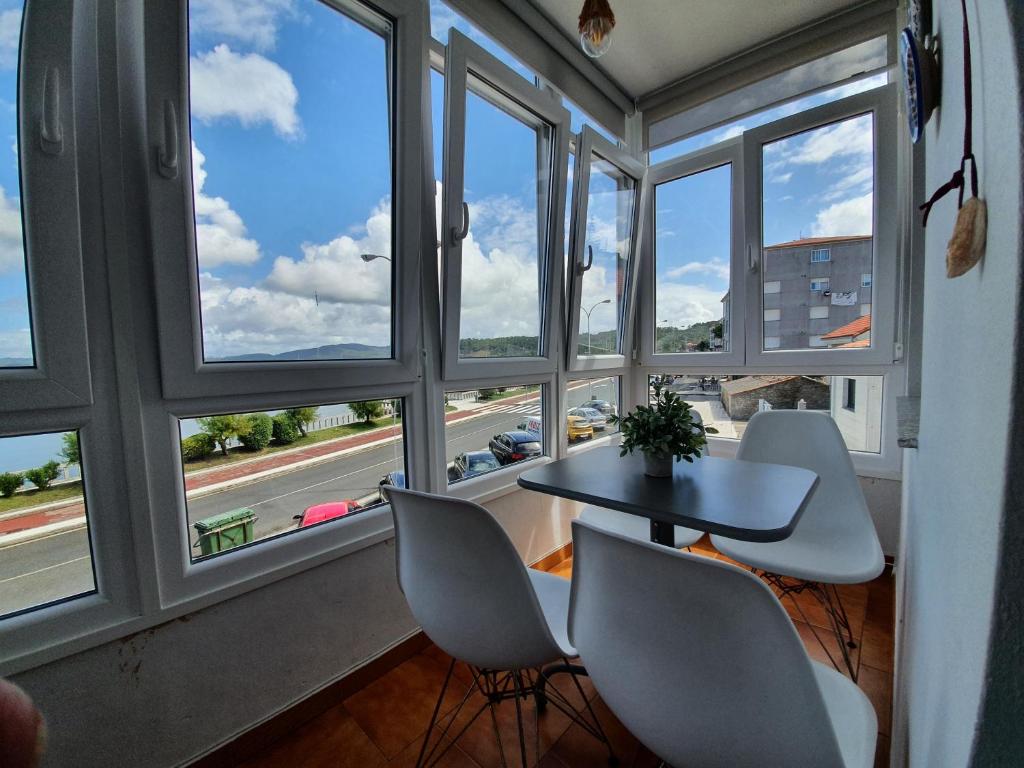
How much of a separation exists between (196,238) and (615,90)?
275cm

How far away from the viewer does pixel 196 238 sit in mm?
1223

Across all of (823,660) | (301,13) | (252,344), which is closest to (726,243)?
(823,660)

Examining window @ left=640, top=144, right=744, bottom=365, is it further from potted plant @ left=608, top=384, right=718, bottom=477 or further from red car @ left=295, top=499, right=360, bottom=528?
red car @ left=295, top=499, right=360, bottom=528

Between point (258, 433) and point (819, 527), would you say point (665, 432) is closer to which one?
point (819, 527)

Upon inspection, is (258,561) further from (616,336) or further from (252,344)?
(616,336)

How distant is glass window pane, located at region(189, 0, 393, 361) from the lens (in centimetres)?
124

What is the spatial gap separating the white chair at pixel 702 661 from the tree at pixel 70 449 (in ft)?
4.27

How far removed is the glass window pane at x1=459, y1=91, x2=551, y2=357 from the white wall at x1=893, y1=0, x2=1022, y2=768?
5.32 feet

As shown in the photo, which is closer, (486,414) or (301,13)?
(301,13)

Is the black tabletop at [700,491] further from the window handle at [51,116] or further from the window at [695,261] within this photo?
the window handle at [51,116]

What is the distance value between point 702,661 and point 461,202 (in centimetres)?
178

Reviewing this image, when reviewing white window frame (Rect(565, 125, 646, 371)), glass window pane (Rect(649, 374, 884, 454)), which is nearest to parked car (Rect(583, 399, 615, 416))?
white window frame (Rect(565, 125, 646, 371))

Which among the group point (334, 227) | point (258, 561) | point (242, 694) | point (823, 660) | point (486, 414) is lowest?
point (823, 660)

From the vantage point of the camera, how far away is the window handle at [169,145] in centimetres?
110
